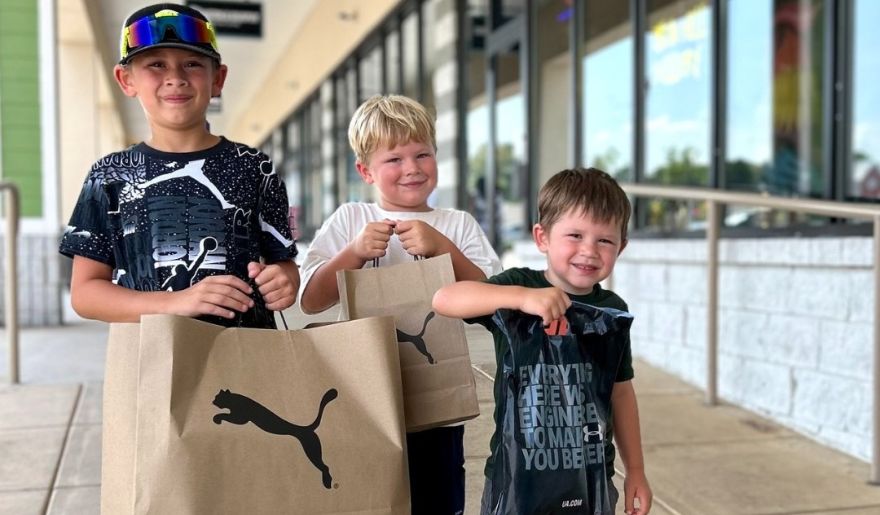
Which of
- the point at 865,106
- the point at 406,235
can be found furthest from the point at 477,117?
the point at 406,235

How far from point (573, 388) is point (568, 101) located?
16.7 ft

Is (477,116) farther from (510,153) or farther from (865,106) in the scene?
(865,106)

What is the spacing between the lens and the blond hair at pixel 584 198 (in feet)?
4.62

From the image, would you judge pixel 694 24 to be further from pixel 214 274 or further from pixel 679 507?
pixel 214 274

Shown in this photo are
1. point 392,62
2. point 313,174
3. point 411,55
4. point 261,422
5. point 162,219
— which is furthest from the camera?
point 313,174

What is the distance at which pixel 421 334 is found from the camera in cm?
143

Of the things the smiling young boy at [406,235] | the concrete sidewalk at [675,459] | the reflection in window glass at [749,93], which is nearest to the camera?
the smiling young boy at [406,235]

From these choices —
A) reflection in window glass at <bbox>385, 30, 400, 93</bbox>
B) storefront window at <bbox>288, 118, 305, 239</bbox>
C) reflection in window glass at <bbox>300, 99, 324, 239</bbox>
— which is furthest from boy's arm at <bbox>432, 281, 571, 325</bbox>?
storefront window at <bbox>288, 118, 305, 239</bbox>

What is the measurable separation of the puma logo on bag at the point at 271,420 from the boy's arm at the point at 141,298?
183 millimetres

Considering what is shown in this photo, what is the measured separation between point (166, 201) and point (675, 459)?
2.42 metres

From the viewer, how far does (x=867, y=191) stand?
371 cm

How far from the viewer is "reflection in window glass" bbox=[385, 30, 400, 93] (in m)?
9.57

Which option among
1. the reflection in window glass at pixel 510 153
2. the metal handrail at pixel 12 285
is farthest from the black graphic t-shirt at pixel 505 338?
the reflection in window glass at pixel 510 153

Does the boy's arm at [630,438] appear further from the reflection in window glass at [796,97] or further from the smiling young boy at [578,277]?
the reflection in window glass at [796,97]
